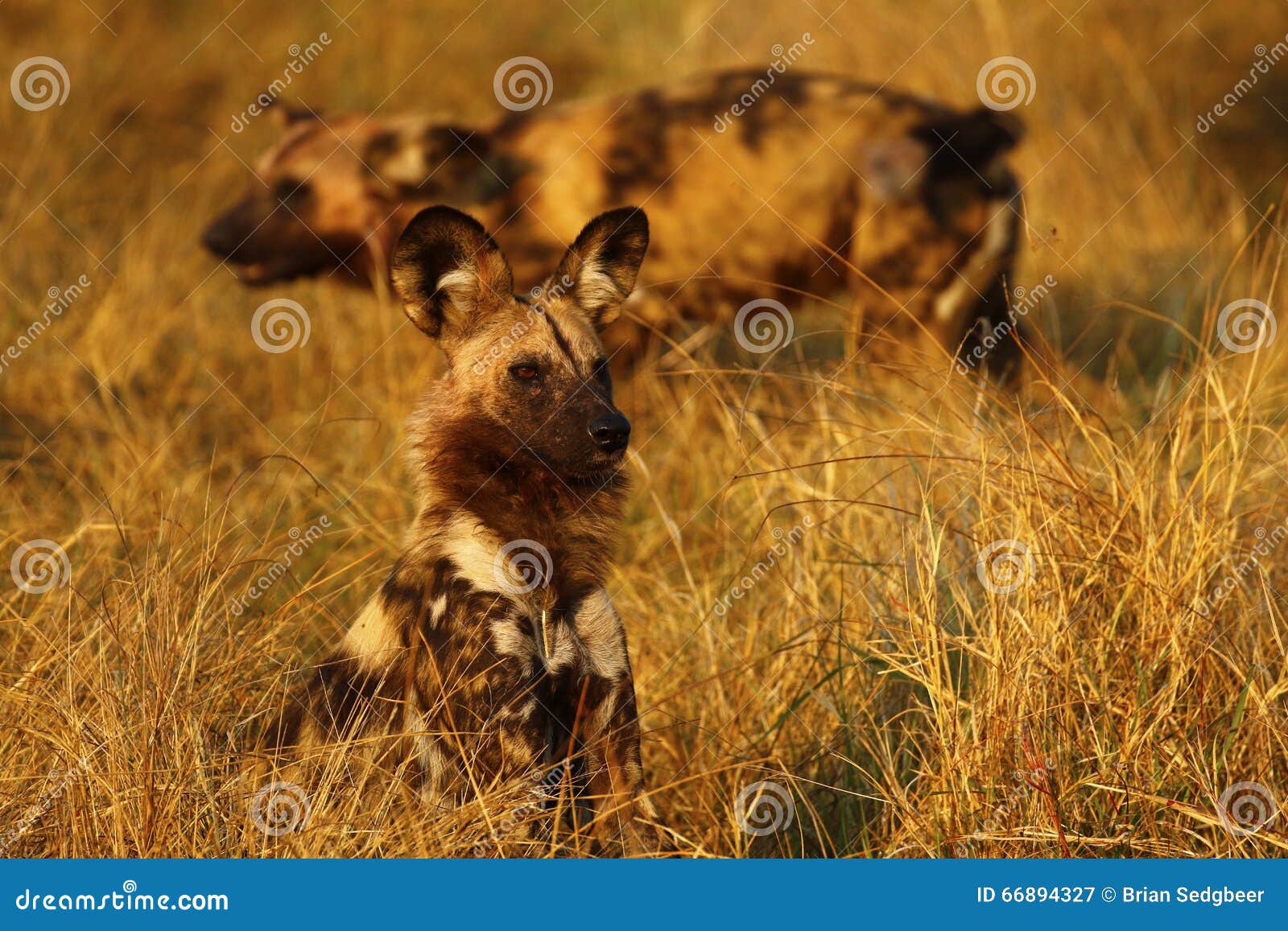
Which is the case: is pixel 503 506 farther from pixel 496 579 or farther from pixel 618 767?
pixel 618 767

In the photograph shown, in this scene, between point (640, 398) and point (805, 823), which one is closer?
point (805, 823)

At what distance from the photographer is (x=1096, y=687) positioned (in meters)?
3.34

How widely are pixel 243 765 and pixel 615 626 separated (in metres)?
0.86

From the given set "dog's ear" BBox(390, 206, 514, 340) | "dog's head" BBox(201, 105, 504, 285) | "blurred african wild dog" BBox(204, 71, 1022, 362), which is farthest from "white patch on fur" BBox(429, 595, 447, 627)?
"dog's head" BBox(201, 105, 504, 285)

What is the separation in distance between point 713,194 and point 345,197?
173 cm

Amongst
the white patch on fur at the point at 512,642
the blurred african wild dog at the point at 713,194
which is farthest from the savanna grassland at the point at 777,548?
the blurred african wild dog at the point at 713,194

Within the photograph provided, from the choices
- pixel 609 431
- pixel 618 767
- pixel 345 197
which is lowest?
pixel 618 767

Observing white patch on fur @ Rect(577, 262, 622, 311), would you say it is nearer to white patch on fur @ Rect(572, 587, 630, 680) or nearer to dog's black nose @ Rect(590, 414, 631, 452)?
dog's black nose @ Rect(590, 414, 631, 452)

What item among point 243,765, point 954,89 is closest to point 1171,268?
point 954,89

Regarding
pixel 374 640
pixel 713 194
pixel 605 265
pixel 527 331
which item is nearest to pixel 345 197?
pixel 713 194

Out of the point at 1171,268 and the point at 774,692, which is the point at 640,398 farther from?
the point at 1171,268

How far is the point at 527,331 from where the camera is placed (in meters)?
3.18

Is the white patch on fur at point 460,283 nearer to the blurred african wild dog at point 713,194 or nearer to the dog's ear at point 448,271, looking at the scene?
the dog's ear at point 448,271

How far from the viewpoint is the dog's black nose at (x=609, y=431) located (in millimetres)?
2998
